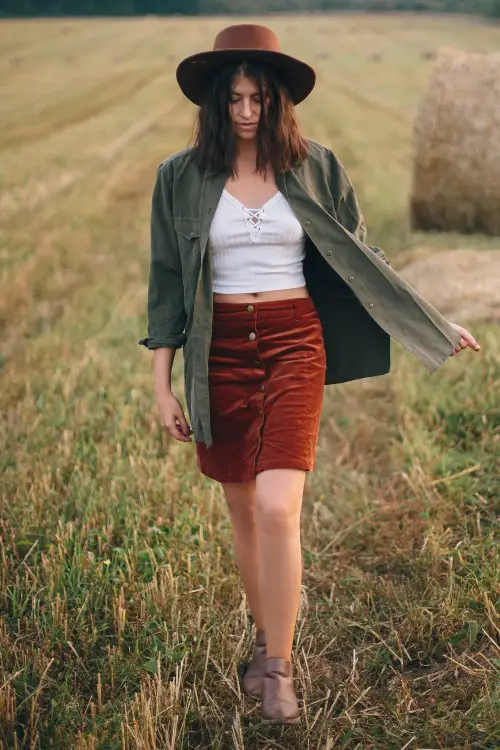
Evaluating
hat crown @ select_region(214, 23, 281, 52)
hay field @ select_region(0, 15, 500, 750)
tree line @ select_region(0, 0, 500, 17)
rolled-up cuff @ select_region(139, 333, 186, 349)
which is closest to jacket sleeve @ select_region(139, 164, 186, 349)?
rolled-up cuff @ select_region(139, 333, 186, 349)

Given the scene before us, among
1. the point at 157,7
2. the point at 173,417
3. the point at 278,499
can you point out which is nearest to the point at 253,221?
the point at 173,417

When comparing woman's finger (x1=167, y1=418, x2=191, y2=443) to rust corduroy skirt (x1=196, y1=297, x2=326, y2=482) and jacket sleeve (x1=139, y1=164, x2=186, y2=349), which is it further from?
jacket sleeve (x1=139, y1=164, x2=186, y2=349)

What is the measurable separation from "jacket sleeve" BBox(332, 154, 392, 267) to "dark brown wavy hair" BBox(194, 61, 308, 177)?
0.78 ft

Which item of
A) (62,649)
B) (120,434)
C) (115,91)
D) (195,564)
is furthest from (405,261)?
(115,91)

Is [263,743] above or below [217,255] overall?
below

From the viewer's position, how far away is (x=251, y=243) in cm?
336

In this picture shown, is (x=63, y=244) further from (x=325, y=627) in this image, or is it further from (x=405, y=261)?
(x=325, y=627)

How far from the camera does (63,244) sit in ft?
33.1

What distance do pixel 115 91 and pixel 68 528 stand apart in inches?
683

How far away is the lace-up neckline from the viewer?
3.34 metres

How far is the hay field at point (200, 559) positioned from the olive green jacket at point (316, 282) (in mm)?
856

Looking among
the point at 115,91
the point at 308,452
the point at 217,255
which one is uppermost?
the point at 217,255

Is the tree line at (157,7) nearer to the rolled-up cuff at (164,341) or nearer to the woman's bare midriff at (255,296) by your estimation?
the rolled-up cuff at (164,341)

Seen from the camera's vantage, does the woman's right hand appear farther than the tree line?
No
